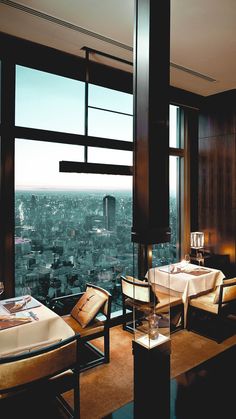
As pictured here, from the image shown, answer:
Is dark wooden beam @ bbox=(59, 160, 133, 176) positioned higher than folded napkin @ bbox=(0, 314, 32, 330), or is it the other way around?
dark wooden beam @ bbox=(59, 160, 133, 176)

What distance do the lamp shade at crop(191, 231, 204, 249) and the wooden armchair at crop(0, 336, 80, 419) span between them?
3.76 meters

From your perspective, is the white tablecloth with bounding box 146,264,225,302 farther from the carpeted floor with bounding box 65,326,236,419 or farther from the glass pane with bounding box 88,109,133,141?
the glass pane with bounding box 88,109,133,141

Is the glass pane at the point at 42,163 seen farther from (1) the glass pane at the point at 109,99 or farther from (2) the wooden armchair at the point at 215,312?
(2) the wooden armchair at the point at 215,312

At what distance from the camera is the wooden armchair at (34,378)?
191 cm

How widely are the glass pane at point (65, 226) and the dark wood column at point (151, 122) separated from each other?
2132 millimetres

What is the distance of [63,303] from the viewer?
13.1 ft

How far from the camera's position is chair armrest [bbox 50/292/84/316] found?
3.94m

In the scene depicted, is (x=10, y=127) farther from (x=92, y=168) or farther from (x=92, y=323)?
(x=92, y=323)

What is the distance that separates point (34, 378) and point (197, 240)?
4084mm

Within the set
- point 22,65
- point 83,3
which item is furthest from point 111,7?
point 22,65

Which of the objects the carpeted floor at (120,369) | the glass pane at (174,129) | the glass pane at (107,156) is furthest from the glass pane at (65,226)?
the glass pane at (174,129)

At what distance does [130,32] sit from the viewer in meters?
Result: 3.24

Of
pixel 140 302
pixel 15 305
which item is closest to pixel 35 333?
pixel 15 305

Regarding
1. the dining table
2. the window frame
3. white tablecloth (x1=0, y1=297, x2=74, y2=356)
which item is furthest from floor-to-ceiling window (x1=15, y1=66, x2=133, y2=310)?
white tablecloth (x1=0, y1=297, x2=74, y2=356)
